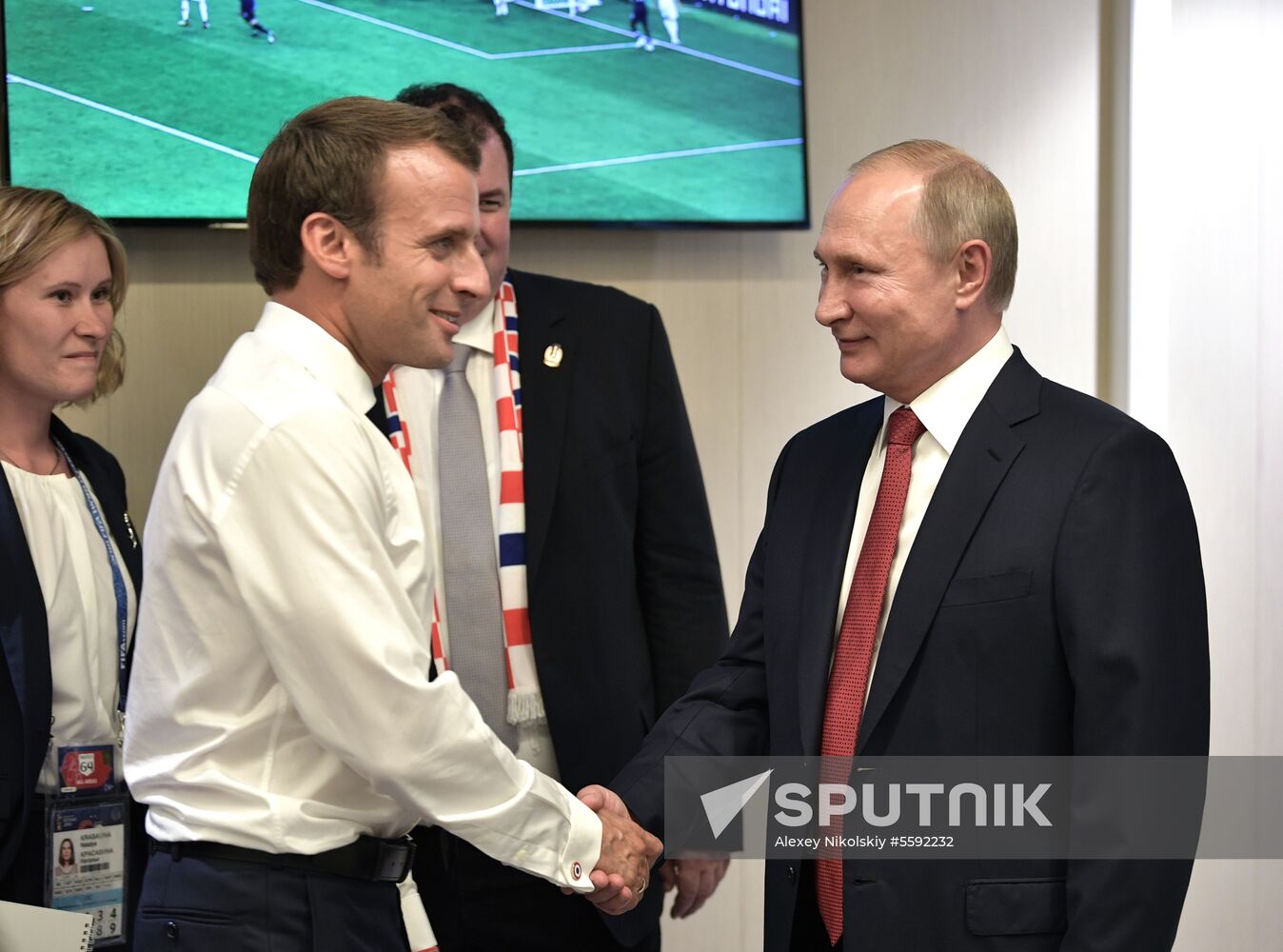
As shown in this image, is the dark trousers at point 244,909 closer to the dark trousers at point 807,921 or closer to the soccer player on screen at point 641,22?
the dark trousers at point 807,921

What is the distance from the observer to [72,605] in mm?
2502

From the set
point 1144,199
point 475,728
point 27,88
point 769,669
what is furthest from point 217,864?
point 1144,199

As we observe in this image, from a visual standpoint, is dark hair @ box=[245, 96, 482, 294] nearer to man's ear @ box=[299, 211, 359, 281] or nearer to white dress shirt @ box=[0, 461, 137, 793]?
man's ear @ box=[299, 211, 359, 281]

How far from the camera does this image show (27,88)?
9.78 feet

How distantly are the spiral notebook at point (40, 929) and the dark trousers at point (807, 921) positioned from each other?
0.99 metres

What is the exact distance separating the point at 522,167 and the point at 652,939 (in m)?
1.72

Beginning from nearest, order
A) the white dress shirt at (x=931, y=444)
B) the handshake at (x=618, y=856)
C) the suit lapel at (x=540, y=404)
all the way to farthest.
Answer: the white dress shirt at (x=931, y=444), the handshake at (x=618, y=856), the suit lapel at (x=540, y=404)

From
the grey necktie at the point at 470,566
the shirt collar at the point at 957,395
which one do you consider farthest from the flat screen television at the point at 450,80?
the shirt collar at the point at 957,395

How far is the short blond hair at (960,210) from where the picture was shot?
2.08 meters

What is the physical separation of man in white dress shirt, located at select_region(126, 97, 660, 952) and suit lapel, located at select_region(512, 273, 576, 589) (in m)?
0.69

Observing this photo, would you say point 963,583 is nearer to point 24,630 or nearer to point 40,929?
point 40,929

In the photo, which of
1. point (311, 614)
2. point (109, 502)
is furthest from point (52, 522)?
point (311, 614)

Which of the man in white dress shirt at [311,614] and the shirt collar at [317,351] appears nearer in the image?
the man in white dress shirt at [311,614]

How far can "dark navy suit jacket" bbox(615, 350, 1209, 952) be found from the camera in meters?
1.82
